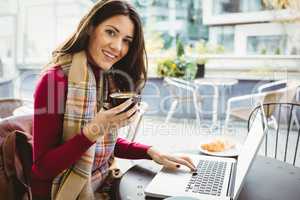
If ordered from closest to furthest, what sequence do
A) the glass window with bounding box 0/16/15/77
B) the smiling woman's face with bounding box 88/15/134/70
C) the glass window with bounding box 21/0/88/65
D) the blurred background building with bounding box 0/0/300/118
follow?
1. the smiling woman's face with bounding box 88/15/134/70
2. the blurred background building with bounding box 0/0/300/118
3. the glass window with bounding box 0/16/15/77
4. the glass window with bounding box 21/0/88/65

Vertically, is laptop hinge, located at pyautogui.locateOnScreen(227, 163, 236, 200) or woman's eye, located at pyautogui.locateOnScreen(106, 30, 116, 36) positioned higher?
woman's eye, located at pyautogui.locateOnScreen(106, 30, 116, 36)

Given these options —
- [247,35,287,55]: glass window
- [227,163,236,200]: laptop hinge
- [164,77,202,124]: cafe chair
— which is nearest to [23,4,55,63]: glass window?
[164,77,202,124]: cafe chair

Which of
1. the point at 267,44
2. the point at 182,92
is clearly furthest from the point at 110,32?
the point at 267,44

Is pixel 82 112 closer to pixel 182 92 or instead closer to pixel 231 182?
pixel 231 182

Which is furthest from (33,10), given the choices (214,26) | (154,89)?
(214,26)

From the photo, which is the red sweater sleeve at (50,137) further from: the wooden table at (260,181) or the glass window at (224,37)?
the glass window at (224,37)

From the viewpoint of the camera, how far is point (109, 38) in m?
1.10

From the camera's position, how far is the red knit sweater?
0.98 metres

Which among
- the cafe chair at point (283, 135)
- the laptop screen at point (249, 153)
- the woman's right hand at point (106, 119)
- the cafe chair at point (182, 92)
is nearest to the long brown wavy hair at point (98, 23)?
the woman's right hand at point (106, 119)

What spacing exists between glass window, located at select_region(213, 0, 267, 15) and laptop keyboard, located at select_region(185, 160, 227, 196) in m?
3.59

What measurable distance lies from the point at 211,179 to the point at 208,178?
1 centimetres

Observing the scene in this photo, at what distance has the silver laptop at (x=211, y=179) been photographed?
927 millimetres

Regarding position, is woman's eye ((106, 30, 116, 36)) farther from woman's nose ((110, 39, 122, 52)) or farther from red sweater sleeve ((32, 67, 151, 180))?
red sweater sleeve ((32, 67, 151, 180))

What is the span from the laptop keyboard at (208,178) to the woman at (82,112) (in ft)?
0.18
